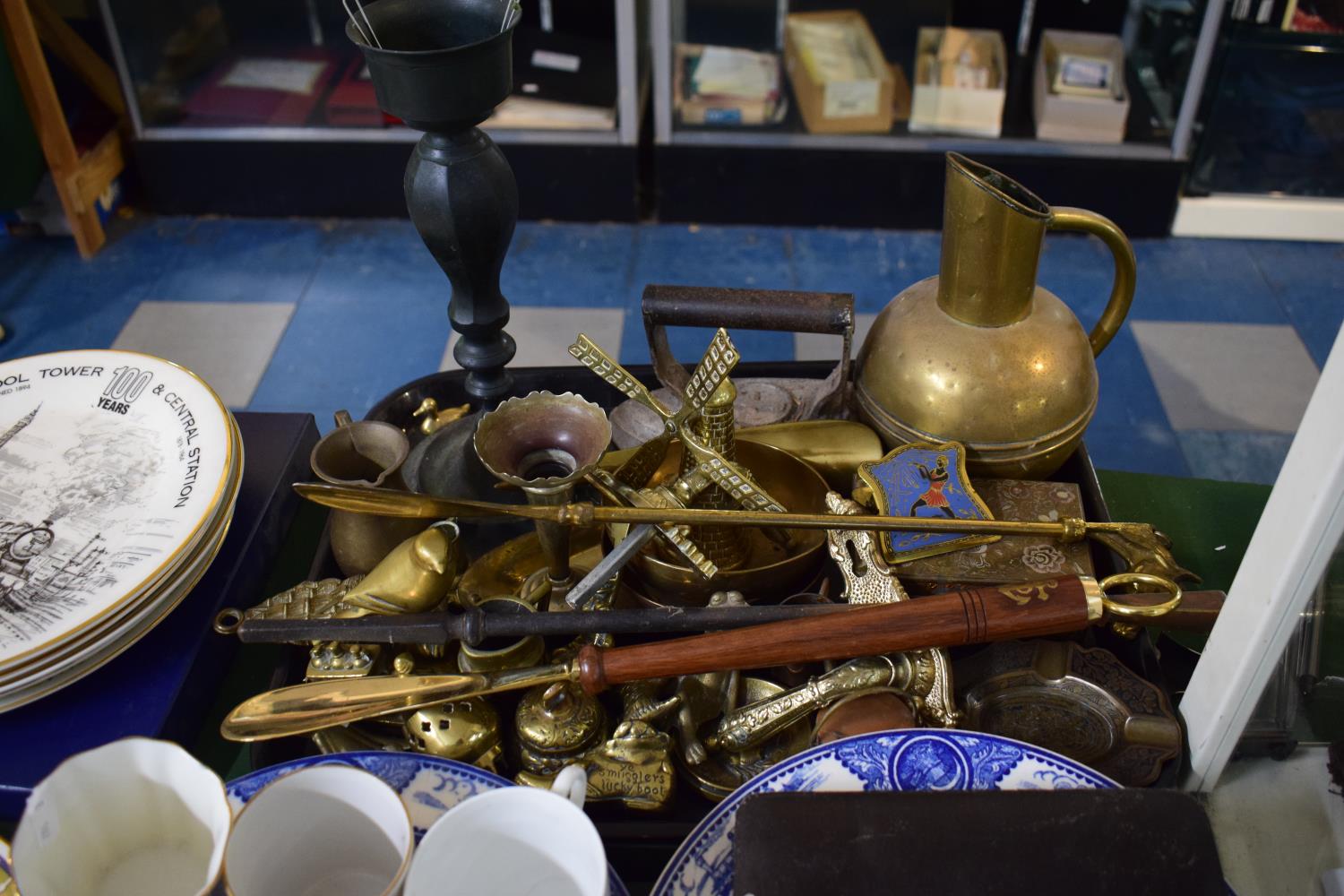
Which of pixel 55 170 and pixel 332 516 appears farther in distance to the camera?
pixel 55 170

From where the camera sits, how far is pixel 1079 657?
0.73 metres

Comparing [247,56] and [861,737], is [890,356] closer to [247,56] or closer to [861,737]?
[861,737]

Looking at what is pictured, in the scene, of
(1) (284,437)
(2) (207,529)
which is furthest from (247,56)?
(2) (207,529)

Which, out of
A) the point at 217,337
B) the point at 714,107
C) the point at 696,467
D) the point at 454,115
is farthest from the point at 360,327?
the point at 696,467

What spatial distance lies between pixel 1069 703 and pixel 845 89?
165cm

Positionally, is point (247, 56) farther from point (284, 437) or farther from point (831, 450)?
point (831, 450)

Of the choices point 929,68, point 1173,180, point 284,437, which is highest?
point 284,437

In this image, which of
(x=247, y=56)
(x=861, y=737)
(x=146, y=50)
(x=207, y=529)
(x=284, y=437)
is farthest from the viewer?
(x=247, y=56)

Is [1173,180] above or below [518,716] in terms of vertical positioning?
below

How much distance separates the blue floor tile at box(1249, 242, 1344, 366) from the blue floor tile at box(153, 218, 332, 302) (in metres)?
1.83

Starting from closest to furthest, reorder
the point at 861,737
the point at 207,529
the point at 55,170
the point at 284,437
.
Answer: the point at 861,737 < the point at 207,529 < the point at 284,437 < the point at 55,170

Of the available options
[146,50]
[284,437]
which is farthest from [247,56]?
[284,437]

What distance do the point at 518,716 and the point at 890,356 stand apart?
0.39 meters

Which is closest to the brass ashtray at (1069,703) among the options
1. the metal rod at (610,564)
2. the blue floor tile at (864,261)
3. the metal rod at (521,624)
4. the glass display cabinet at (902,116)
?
the metal rod at (521,624)
